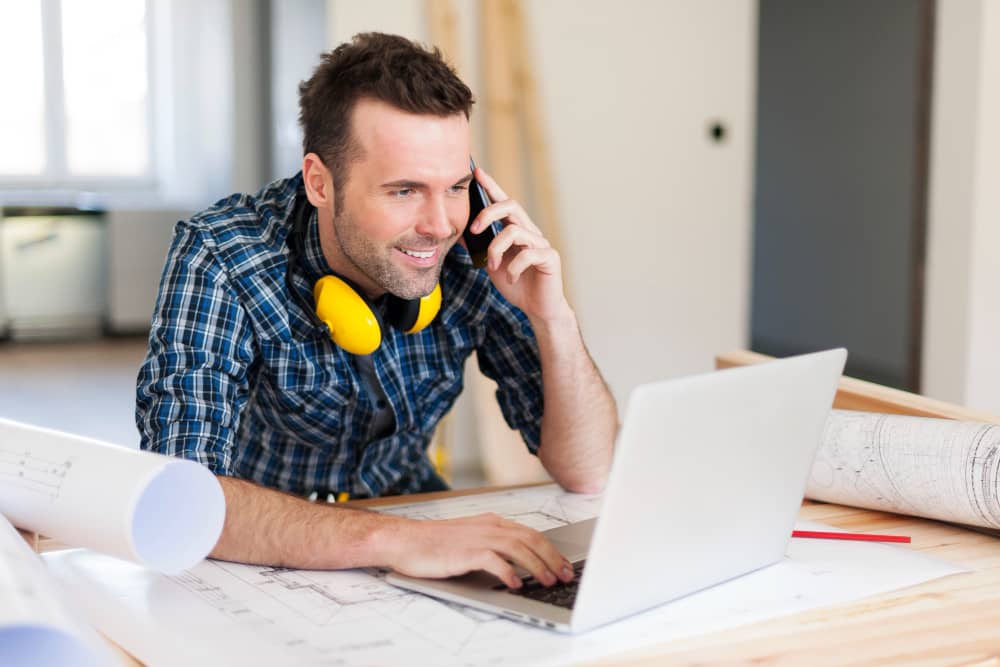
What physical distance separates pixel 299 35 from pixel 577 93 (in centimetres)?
130

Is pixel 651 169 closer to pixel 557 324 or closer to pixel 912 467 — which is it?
pixel 557 324

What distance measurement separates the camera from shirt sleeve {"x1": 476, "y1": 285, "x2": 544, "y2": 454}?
174 cm

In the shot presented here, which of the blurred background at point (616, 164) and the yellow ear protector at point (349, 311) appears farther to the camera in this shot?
the blurred background at point (616, 164)

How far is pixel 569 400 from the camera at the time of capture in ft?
5.41

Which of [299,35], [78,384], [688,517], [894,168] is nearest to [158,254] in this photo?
[78,384]

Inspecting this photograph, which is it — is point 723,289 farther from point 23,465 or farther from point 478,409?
point 23,465

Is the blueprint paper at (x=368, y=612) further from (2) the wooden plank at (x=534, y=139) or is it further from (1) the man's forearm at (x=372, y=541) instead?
(2) the wooden plank at (x=534, y=139)

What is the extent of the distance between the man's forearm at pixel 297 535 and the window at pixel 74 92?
21.0ft

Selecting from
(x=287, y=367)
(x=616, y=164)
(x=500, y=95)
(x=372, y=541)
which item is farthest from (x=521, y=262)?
(x=616, y=164)

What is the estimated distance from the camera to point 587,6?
3.89 meters

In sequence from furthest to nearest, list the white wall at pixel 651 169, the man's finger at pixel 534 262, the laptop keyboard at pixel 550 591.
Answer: the white wall at pixel 651 169
the man's finger at pixel 534 262
the laptop keyboard at pixel 550 591

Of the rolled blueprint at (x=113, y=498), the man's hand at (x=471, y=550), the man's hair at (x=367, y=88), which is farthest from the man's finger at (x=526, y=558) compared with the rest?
the man's hair at (x=367, y=88)

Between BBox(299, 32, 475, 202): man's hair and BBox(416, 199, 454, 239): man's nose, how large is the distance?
0.39ft

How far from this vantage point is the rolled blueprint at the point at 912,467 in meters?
1.28
